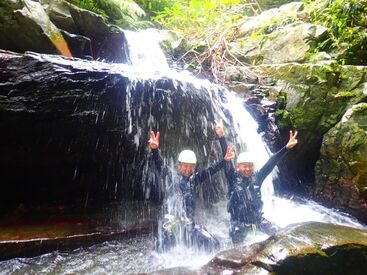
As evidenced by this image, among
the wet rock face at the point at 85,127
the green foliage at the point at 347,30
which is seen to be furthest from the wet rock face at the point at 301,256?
the green foliage at the point at 347,30

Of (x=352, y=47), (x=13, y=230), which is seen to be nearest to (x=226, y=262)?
(x=13, y=230)

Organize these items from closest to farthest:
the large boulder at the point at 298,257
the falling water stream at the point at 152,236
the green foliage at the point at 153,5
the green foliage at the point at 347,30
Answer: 1. the large boulder at the point at 298,257
2. the falling water stream at the point at 152,236
3. the green foliage at the point at 347,30
4. the green foliage at the point at 153,5

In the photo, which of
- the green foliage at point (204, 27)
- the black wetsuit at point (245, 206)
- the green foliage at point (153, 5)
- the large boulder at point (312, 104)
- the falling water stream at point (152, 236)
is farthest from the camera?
the green foliage at point (153, 5)

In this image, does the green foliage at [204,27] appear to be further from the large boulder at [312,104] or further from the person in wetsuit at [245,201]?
the person in wetsuit at [245,201]

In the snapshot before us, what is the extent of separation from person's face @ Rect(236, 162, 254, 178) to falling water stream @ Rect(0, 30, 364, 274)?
93 centimetres

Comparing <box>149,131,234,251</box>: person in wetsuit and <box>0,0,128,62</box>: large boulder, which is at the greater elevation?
<box>0,0,128,62</box>: large boulder

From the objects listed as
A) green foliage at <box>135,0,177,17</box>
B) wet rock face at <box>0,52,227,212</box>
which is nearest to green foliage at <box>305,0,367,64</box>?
wet rock face at <box>0,52,227,212</box>

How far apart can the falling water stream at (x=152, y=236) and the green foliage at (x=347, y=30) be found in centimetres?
328

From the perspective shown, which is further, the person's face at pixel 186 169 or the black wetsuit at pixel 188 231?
the person's face at pixel 186 169

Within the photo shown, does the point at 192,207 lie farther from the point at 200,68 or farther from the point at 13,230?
the point at 200,68

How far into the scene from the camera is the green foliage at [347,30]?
772 cm

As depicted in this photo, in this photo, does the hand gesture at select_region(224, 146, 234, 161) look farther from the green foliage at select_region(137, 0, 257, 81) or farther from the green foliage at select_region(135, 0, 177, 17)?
the green foliage at select_region(135, 0, 177, 17)

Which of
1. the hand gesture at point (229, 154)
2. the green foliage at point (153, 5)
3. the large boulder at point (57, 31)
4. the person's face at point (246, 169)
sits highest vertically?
the green foliage at point (153, 5)

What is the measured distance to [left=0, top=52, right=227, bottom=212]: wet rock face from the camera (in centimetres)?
434
